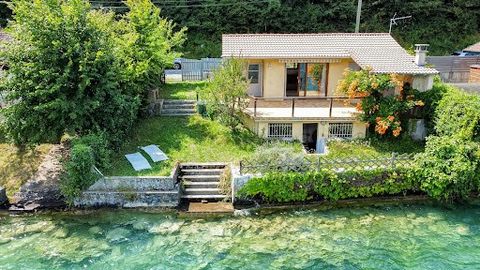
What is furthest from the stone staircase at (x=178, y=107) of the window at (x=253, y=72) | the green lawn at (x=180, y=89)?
the window at (x=253, y=72)

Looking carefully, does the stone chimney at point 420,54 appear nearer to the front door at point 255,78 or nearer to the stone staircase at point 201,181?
the front door at point 255,78

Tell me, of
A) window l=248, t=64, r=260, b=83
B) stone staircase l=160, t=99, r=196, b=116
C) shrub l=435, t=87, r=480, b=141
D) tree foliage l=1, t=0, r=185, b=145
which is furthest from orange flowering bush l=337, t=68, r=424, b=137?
tree foliage l=1, t=0, r=185, b=145

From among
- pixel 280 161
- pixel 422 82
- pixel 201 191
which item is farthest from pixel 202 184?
pixel 422 82

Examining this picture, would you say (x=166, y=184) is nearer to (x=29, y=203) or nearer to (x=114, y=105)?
(x=114, y=105)

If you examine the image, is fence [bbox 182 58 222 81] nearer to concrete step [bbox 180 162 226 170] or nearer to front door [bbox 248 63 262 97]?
front door [bbox 248 63 262 97]

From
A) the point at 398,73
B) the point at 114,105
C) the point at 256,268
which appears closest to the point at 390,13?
the point at 398,73

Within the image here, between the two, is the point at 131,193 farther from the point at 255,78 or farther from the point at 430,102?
the point at 430,102
